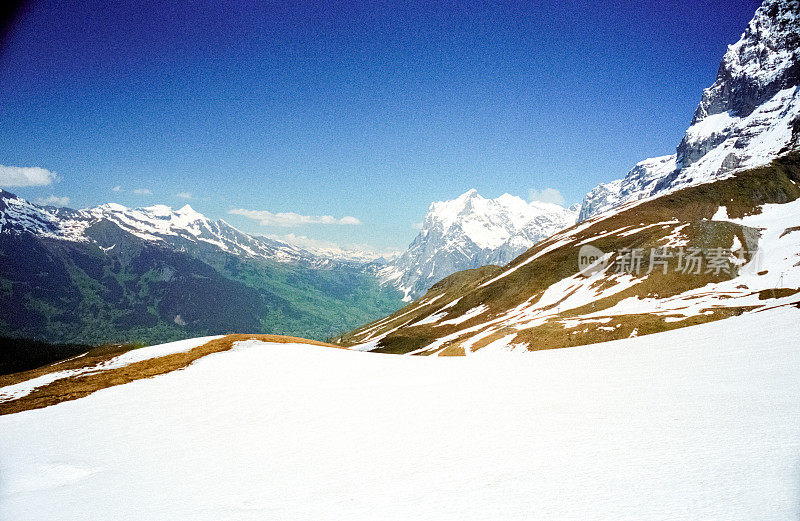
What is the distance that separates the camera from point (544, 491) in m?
7.83

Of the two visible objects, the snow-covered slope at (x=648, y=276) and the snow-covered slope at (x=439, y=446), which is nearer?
the snow-covered slope at (x=439, y=446)

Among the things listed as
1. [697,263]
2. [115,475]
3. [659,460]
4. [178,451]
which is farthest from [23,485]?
[697,263]

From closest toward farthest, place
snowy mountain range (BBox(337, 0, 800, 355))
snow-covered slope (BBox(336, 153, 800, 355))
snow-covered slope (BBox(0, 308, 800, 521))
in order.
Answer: snow-covered slope (BBox(0, 308, 800, 521)) → snowy mountain range (BBox(337, 0, 800, 355)) → snow-covered slope (BBox(336, 153, 800, 355))

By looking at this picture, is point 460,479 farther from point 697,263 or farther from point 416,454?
point 697,263

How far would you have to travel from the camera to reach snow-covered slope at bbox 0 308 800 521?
7.72 meters

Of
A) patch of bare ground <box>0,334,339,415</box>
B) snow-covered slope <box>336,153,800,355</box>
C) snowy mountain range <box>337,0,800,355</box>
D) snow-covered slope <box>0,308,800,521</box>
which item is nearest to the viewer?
snow-covered slope <box>0,308,800,521</box>

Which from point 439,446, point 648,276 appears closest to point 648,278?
point 648,276

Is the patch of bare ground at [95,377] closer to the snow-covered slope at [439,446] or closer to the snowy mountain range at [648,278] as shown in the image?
the snow-covered slope at [439,446]

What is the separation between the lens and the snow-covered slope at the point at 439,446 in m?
7.72

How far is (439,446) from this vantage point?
1109 cm

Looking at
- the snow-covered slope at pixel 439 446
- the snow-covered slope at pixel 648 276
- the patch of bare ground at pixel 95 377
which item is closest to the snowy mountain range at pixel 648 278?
the snow-covered slope at pixel 648 276

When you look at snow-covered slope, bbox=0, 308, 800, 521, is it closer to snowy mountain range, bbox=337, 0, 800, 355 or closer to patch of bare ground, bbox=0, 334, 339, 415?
patch of bare ground, bbox=0, 334, 339, 415

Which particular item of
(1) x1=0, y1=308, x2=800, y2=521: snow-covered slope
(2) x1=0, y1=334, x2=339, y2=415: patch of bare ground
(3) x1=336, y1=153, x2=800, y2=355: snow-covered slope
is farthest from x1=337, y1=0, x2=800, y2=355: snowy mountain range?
(2) x1=0, y1=334, x2=339, y2=415: patch of bare ground

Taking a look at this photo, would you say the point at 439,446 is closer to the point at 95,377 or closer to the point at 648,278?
the point at 95,377
